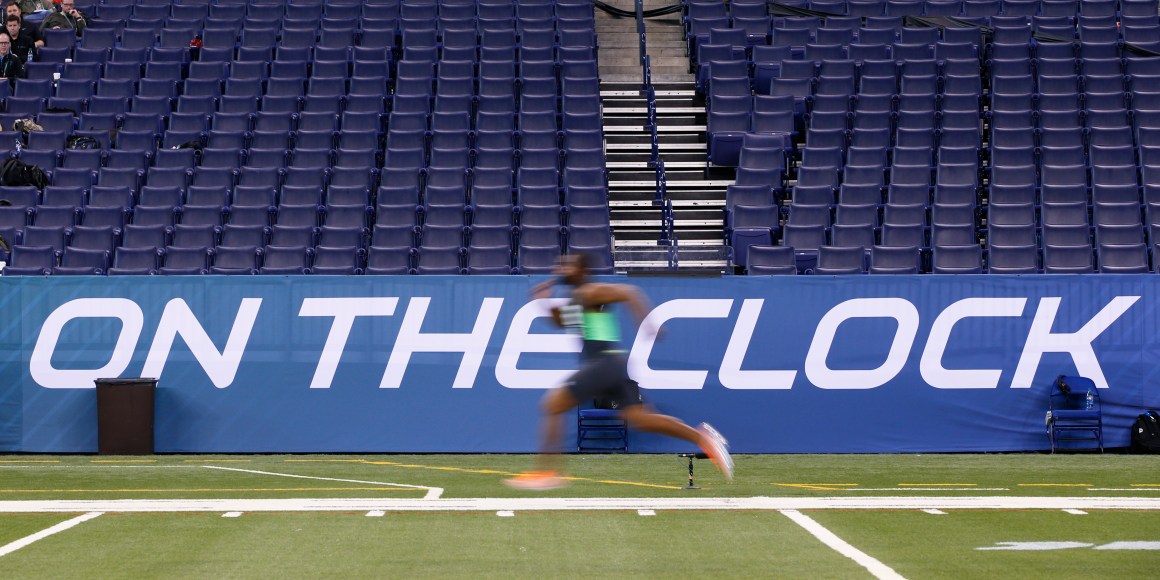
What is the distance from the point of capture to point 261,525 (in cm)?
1030

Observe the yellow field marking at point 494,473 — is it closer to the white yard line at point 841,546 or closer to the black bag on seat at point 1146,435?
the white yard line at point 841,546

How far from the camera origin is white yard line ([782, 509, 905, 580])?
8.10 metres

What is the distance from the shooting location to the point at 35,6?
86.0 feet

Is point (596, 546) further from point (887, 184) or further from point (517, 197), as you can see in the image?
point (887, 184)

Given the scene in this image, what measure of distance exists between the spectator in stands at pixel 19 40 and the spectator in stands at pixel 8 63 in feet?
0.68

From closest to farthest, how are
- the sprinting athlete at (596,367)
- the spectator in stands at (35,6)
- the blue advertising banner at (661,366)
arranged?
the sprinting athlete at (596,367)
the blue advertising banner at (661,366)
the spectator in stands at (35,6)

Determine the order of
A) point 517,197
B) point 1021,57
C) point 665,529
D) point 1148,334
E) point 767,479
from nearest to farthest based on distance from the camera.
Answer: point 665,529
point 767,479
point 1148,334
point 517,197
point 1021,57

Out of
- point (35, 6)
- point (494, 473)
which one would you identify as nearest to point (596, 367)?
point (494, 473)

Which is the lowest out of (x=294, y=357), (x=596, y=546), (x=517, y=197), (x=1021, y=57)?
(x=596, y=546)

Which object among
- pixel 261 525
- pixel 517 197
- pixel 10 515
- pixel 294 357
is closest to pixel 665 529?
pixel 261 525

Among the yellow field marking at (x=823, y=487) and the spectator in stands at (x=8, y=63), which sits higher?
the spectator in stands at (x=8, y=63)

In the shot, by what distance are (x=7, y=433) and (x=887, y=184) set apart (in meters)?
13.2

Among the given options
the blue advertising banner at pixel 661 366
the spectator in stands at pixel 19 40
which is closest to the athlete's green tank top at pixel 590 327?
the blue advertising banner at pixel 661 366

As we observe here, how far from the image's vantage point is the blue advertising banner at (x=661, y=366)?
646 inches
